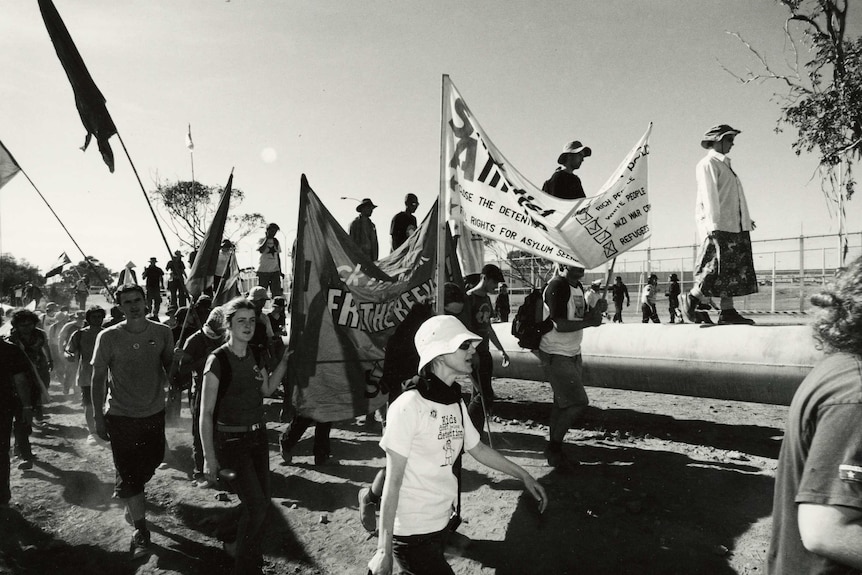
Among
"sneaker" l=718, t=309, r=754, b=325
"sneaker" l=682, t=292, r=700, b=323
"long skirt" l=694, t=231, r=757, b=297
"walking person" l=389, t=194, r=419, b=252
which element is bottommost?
"sneaker" l=718, t=309, r=754, b=325

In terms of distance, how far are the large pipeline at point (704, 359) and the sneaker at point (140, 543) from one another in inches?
208

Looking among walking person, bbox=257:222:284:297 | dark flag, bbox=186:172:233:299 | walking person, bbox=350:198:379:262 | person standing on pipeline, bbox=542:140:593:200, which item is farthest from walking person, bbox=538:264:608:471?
walking person, bbox=257:222:284:297

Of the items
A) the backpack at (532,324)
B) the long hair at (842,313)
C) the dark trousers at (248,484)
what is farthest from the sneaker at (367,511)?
the backpack at (532,324)

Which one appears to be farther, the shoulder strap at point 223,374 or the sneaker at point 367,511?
the shoulder strap at point 223,374

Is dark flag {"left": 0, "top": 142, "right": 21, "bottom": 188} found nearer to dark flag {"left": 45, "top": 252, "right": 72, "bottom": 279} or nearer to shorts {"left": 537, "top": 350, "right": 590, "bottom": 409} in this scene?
shorts {"left": 537, "top": 350, "right": 590, "bottom": 409}

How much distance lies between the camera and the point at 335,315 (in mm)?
5168

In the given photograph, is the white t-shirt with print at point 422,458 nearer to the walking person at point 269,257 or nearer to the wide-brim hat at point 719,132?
the wide-brim hat at point 719,132

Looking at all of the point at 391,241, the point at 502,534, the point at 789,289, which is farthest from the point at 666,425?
the point at 789,289

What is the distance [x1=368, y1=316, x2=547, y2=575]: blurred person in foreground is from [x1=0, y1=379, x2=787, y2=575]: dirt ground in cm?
154

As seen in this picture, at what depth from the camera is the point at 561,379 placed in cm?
539

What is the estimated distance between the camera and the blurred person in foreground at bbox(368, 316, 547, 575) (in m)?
2.54

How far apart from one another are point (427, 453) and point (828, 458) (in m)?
1.65

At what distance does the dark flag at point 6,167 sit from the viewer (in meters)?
5.27

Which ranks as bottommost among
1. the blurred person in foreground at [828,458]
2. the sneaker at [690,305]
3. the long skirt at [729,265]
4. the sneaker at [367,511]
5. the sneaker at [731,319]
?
the sneaker at [367,511]
